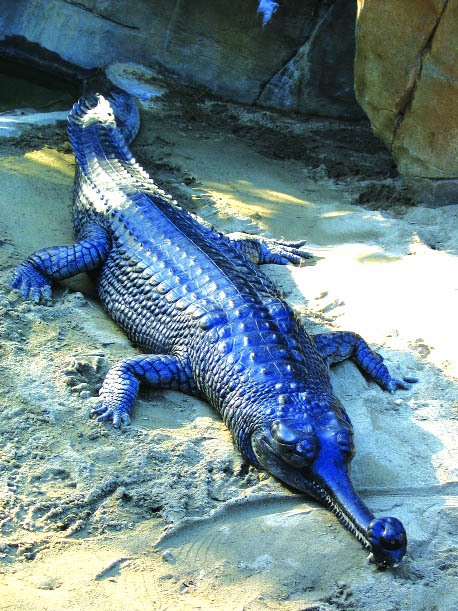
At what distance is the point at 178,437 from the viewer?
3.47 metres

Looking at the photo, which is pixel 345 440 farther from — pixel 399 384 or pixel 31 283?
pixel 31 283

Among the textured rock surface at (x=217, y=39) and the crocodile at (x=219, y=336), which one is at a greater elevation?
the textured rock surface at (x=217, y=39)

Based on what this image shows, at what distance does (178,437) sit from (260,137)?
5277mm

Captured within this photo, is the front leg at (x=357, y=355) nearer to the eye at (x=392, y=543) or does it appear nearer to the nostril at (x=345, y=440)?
the nostril at (x=345, y=440)

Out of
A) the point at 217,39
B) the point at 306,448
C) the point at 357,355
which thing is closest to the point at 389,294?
the point at 357,355

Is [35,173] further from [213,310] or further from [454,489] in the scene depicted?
[454,489]

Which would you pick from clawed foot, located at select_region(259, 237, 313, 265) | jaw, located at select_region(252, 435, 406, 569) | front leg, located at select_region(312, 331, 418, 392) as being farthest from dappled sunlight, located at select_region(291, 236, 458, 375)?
jaw, located at select_region(252, 435, 406, 569)

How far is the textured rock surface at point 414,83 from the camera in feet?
18.8

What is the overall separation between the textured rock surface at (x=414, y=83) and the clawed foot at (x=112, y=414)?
3972mm

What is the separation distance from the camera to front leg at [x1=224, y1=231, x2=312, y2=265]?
5582 mm

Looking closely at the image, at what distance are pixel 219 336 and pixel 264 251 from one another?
1.94 m

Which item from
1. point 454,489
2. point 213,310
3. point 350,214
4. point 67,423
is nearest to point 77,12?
point 350,214

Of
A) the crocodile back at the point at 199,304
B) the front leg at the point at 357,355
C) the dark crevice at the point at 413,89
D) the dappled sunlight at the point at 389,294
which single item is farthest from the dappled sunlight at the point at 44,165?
the front leg at the point at 357,355

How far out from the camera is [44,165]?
683 centimetres
